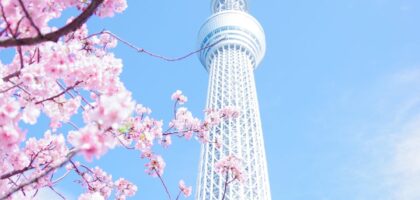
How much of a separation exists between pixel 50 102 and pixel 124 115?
1.50 metres

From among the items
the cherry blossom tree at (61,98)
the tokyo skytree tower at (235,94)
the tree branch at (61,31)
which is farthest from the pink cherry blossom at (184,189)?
the tokyo skytree tower at (235,94)

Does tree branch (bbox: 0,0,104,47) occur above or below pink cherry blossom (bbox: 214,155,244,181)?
below

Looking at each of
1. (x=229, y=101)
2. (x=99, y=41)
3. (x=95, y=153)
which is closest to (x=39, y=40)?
(x=95, y=153)

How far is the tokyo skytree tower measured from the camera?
33594 mm

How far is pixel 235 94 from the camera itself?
40.3 meters

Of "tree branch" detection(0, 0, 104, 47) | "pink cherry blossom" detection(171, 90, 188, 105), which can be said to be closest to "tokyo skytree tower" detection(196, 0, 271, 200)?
"pink cherry blossom" detection(171, 90, 188, 105)

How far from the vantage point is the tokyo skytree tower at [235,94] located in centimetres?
3359

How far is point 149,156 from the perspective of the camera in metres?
4.21

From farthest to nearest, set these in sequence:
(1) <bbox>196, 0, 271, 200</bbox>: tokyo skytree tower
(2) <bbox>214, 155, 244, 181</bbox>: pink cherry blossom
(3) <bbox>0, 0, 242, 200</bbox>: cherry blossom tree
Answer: (1) <bbox>196, 0, 271, 200</bbox>: tokyo skytree tower
(2) <bbox>214, 155, 244, 181</bbox>: pink cherry blossom
(3) <bbox>0, 0, 242, 200</bbox>: cherry blossom tree

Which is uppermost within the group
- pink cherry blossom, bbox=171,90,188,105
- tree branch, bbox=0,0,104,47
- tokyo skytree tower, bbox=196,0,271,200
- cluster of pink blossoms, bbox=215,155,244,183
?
tokyo skytree tower, bbox=196,0,271,200

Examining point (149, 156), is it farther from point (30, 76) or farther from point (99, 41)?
point (30, 76)

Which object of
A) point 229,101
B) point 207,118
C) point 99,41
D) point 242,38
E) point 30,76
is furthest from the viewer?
point 242,38

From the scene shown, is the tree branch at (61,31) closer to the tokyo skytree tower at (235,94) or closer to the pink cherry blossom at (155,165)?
the pink cherry blossom at (155,165)

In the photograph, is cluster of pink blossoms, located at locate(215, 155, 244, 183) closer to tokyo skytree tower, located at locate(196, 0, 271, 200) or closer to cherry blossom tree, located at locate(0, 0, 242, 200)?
cherry blossom tree, located at locate(0, 0, 242, 200)
